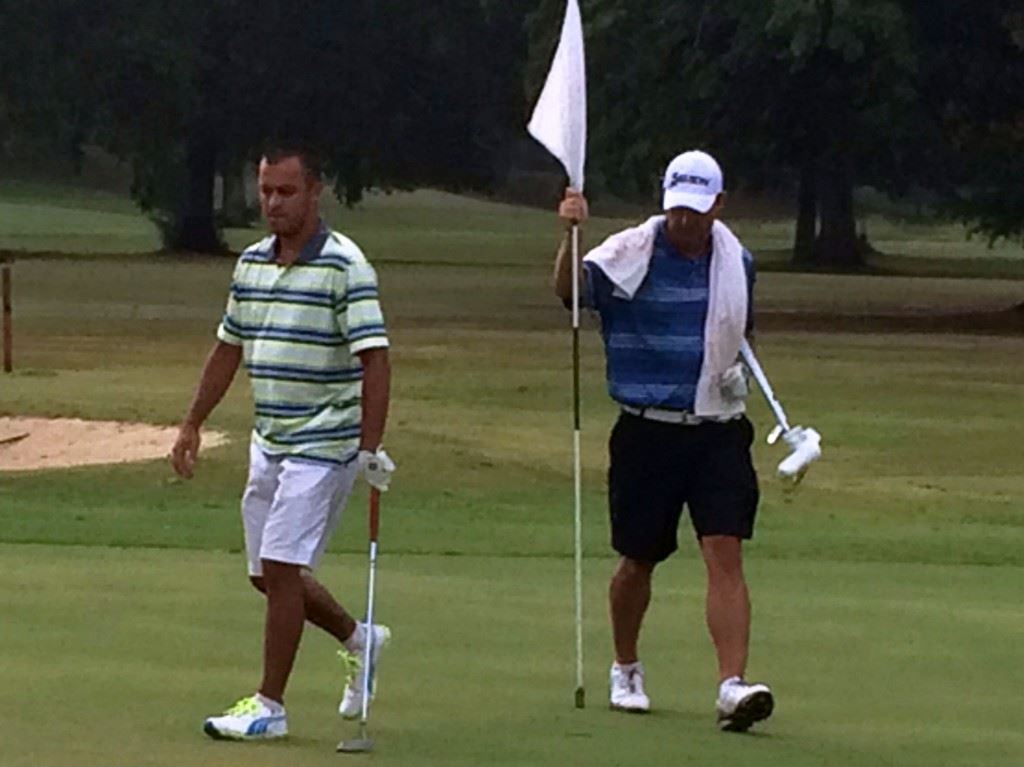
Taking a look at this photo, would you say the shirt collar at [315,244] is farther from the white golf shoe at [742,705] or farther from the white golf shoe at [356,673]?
the white golf shoe at [742,705]

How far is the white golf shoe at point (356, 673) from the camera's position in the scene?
8211 mm

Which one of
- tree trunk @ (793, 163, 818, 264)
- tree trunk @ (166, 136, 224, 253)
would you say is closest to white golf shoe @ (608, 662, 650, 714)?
tree trunk @ (166, 136, 224, 253)

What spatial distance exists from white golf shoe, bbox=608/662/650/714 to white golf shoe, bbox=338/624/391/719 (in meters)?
0.85

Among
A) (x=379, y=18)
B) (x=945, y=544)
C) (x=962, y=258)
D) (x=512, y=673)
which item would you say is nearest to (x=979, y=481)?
(x=945, y=544)

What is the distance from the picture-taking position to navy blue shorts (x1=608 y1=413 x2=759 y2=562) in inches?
342

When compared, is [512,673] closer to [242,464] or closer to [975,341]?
[242,464]

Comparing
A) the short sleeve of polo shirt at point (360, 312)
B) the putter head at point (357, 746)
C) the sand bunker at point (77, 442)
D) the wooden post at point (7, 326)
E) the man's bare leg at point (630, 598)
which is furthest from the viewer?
the wooden post at point (7, 326)

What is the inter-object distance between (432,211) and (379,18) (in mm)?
52172

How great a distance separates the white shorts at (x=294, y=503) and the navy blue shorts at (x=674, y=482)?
1222 millimetres

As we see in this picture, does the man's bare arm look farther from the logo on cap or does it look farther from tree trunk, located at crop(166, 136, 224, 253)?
tree trunk, located at crop(166, 136, 224, 253)

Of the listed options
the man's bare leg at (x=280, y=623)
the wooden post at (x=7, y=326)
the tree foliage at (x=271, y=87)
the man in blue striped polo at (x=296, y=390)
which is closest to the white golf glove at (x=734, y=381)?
the man in blue striped polo at (x=296, y=390)

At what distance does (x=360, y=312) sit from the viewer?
25.6 feet

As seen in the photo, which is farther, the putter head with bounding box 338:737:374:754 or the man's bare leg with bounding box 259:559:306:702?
the man's bare leg with bounding box 259:559:306:702

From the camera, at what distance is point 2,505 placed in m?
17.4
